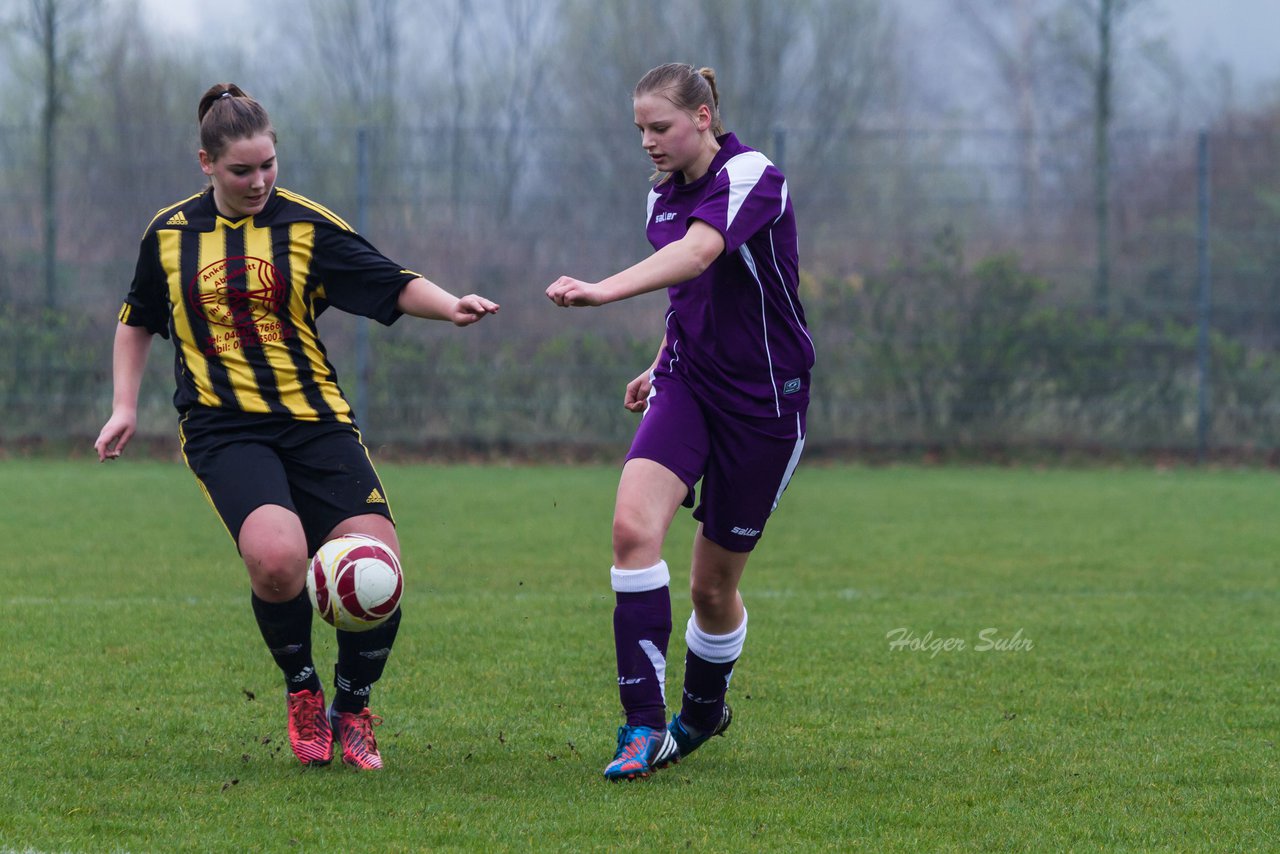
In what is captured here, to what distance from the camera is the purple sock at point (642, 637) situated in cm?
415

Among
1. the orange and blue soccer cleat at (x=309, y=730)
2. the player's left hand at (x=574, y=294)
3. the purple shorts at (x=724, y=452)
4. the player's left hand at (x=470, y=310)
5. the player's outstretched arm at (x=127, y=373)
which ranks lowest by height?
the orange and blue soccer cleat at (x=309, y=730)

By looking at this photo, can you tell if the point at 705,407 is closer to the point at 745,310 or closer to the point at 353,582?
the point at 745,310

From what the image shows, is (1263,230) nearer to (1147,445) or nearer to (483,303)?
(1147,445)

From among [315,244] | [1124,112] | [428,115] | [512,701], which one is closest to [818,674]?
[512,701]

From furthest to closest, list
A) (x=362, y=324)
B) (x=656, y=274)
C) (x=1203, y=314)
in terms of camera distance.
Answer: (x=1203, y=314)
(x=362, y=324)
(x=656, y=274)

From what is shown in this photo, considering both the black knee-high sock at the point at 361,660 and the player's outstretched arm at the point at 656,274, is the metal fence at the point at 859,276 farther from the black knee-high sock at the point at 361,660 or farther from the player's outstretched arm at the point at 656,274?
the player's outstretched arm at the point at 656,274

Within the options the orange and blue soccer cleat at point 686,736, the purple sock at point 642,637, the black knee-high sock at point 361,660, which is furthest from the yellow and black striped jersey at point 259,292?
the orange and blue soccer cleat at point 686,736

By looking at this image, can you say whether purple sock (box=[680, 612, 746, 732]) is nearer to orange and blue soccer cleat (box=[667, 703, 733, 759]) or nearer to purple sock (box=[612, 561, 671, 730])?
orange and blue soccer cleat (box=[667, 703, 733, 759])

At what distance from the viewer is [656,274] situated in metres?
3.86

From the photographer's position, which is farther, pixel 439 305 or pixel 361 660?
pixel 361 660

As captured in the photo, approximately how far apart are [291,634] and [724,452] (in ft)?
4.34

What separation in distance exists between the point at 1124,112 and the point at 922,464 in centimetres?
700

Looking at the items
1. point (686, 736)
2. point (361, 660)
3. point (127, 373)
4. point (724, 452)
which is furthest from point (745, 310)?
point (127, 373)

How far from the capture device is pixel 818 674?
5492 millimetres
